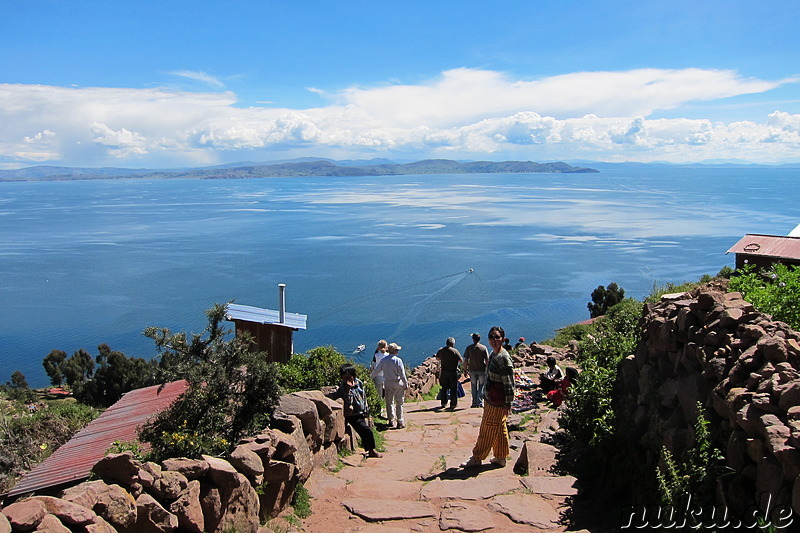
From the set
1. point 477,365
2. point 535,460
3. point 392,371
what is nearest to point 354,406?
point 392,371

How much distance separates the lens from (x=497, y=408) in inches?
295

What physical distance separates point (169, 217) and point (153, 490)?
11400cm

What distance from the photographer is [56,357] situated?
121ft

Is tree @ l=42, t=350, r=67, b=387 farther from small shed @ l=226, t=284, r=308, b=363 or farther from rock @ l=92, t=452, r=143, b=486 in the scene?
rock @ l=92, t=452, r=143, b=486

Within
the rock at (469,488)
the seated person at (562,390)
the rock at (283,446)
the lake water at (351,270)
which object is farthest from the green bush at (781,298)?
the lake water at (351,270)

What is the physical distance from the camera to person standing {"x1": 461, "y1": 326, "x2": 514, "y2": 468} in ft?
24.5

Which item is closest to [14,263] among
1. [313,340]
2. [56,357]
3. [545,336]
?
[56,357]

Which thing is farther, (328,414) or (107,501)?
(328,414)

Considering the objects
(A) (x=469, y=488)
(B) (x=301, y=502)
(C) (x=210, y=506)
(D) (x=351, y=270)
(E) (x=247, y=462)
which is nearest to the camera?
(C) (x=210, y=506)

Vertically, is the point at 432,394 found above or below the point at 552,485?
below

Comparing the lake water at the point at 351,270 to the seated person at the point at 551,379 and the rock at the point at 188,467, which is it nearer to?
the seated person at the point at 551,379

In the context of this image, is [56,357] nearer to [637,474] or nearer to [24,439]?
→ [24,439]

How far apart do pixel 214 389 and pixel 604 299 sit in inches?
1447

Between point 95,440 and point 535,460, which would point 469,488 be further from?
point 95,440
